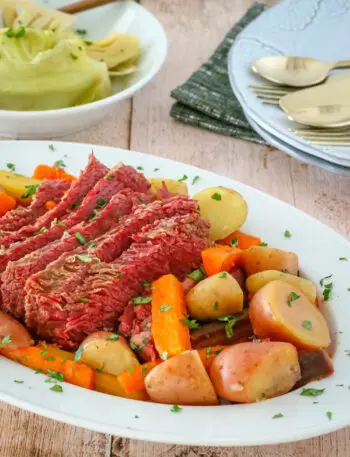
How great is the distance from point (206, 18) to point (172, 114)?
4.66 ft

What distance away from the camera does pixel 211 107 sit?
456 cm

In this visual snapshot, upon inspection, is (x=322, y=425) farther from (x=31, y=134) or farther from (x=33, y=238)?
(x=31, y=134)

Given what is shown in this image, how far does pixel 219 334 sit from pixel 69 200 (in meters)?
0.78

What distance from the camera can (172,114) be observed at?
4.62 meters

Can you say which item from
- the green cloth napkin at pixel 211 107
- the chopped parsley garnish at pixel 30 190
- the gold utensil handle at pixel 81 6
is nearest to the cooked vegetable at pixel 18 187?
the chopped parsley garnish at pixel 30 190

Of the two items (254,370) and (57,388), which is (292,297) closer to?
(254,370)

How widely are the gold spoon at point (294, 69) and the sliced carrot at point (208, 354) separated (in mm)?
2245

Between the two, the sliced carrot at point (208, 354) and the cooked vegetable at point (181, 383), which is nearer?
the cooked vegetable at point (181, 383)

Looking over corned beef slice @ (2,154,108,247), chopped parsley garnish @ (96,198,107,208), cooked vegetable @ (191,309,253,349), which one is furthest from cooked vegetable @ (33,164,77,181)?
cooked vegetable @ (191,309,253,349)

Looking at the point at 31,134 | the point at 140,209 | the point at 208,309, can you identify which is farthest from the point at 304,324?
the point at 31,134

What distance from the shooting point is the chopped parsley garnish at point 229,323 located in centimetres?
262

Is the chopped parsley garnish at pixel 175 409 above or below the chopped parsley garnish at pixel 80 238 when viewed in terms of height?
below

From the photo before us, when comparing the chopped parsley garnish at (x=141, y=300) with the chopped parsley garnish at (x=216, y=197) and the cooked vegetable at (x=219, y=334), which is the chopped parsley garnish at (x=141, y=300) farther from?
the chopped parsley garnish at (x=216, y=197)

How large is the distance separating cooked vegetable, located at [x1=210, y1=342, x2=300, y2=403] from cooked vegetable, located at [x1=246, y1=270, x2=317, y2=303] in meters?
0.38
